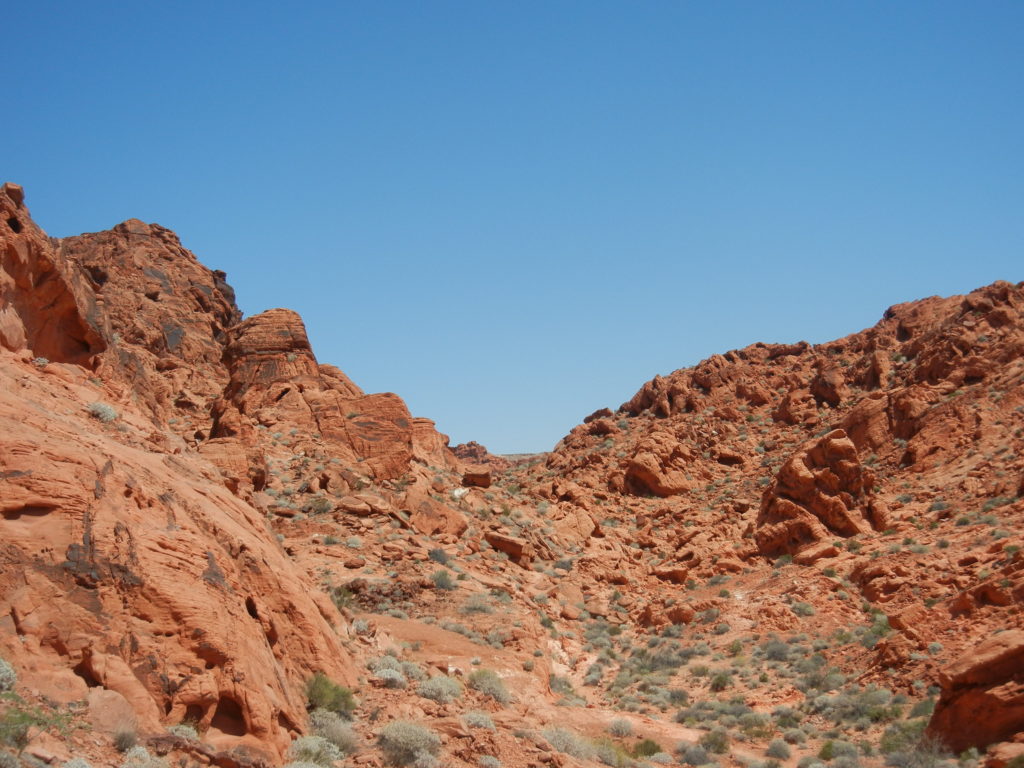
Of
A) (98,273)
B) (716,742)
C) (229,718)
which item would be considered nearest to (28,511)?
(229,718)

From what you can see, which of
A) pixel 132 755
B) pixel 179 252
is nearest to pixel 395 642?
pixel 132 755

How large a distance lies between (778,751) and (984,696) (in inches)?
163

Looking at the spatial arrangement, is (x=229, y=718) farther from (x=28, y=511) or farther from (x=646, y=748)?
(x=646, y=748)

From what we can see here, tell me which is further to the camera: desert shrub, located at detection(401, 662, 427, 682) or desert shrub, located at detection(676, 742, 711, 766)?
desert shrub, located at detection(676, 742, 711, 766)

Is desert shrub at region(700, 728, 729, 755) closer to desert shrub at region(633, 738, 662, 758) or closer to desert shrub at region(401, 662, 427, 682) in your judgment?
desert shrub at region(633, 738, 662, 758)

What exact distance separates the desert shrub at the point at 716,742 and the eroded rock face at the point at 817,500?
13.7 meters

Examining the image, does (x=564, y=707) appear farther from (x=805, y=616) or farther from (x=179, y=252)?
(x=179, y=252)

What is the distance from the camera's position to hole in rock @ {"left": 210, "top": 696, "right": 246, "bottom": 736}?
863 cm

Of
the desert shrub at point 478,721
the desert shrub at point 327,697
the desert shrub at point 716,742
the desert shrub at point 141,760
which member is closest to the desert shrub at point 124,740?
the desert shrub at point 141,760

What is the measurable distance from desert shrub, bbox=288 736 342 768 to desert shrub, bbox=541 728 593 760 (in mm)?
4320

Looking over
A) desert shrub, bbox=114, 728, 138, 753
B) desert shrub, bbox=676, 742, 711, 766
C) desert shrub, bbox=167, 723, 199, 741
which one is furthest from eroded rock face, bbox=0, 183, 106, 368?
desert shrub, bbox=676, 742, 711, 766

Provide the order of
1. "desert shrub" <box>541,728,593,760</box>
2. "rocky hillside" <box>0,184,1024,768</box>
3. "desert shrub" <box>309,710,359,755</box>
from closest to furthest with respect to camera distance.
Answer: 1. "rocky hillside" <box>0,184,1024,768</box>
2. "desert shrub" <box>309,710,359,755</box>
3. "desert shrub" <box>541,728,593,760</box>

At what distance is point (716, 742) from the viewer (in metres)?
15.8

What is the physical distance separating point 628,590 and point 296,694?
73.2 feet
